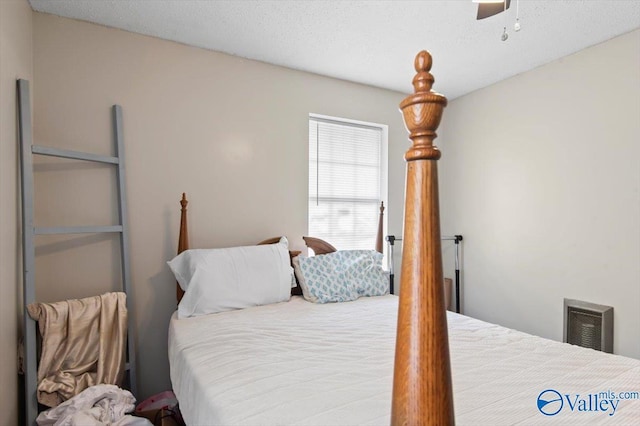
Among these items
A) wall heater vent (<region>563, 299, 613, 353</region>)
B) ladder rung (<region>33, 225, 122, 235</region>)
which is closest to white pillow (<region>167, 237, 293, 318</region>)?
ladder rung (<region>33, 225, 122, 235</region>)

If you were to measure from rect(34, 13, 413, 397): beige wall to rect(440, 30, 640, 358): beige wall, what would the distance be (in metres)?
1.56

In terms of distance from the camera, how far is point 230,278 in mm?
2215

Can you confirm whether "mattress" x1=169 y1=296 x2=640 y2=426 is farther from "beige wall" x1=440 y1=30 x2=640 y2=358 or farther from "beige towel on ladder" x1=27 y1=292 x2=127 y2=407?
"beige wall" x1=440 y1=30 x2=640 y2=358

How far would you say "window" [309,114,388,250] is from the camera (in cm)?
305

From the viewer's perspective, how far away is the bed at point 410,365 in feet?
1.67

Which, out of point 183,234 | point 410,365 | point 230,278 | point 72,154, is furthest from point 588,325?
point 72,154

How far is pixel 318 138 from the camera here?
3070 mm

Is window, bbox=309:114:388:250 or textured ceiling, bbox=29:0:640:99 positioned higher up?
textured ceiling, bbox=29:0:640:99

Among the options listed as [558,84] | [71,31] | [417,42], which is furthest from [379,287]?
[71,31]

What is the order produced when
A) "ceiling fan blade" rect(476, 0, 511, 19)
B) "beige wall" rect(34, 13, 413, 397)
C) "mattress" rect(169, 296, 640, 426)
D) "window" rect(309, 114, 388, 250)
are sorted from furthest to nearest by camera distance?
"window" rect(309, 114, 388, 250) → "beige wall" rect(34, 13, 413, 397) → "ceiling fan blade" rect(476, 0, 511, 19) → "mattress" rect(169, 296, 640, 426)

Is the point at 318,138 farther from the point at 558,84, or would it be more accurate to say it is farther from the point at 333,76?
the point at 558,84

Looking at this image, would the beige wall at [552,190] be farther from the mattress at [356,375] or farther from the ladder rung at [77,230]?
the ladder rung at [77,230]

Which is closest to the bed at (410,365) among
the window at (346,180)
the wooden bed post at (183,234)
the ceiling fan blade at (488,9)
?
the wooden bed post at (183,234)

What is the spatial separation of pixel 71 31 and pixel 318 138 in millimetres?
1820
